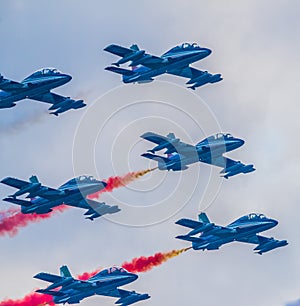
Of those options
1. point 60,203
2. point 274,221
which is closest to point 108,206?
point 60,203

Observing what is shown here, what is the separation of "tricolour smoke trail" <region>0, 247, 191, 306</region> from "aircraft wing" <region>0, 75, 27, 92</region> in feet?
95.1

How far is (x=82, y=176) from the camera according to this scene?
559ft

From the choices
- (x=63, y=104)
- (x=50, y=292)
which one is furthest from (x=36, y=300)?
(x=63, y=104)

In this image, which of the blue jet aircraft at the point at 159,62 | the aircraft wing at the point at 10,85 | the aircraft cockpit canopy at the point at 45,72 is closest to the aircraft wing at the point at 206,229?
the blue jet aircraft at the point at 159,62

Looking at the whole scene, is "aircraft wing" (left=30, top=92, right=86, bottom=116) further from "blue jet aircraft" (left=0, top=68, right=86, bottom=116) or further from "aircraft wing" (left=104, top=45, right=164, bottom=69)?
"aircraft wing" (left=104, top=45, right=164, bottom=69)

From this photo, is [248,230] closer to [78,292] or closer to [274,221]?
[274,221]

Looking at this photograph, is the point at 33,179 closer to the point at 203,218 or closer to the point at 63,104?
the point at 63,104

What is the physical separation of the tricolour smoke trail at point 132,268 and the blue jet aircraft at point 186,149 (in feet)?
41.3

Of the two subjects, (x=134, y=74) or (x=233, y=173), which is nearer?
(x=134, y=74)

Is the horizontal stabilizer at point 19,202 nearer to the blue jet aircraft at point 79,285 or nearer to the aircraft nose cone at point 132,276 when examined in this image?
the blue jet aircraft at point 79,285

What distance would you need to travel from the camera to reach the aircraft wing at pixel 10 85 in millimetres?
166250

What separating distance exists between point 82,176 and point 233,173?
24.6m

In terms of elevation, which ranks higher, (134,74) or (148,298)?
(134,74)

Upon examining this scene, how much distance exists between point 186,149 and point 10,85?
26.6m
